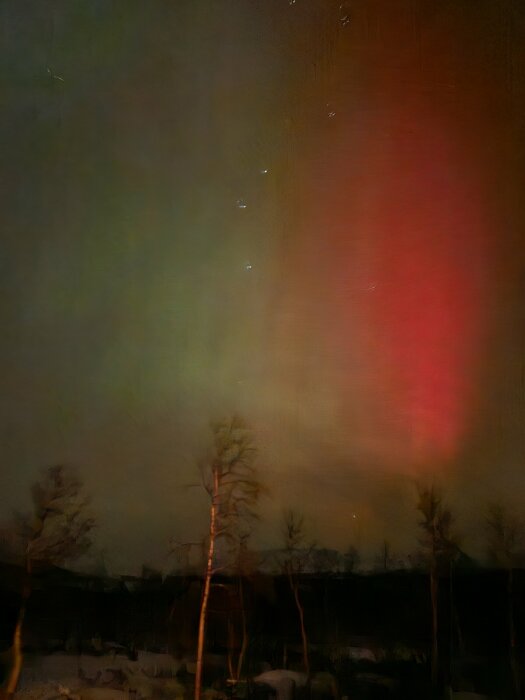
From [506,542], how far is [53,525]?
1.23 m

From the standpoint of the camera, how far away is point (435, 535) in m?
2.04

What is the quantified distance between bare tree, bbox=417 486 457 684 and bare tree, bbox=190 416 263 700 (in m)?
0.45

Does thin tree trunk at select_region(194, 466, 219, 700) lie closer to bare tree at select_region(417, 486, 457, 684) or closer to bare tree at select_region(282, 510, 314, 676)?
bare tree at select_region(282, 510, 314, 676)

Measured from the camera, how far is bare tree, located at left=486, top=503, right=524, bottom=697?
79.1 inches

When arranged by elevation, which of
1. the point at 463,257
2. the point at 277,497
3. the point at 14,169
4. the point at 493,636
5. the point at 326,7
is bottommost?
the point at 493,636

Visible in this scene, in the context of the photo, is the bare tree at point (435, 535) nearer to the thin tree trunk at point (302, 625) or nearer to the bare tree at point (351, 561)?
the bare tree at point (351, 561)

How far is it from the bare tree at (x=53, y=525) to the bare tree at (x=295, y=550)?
0.53m

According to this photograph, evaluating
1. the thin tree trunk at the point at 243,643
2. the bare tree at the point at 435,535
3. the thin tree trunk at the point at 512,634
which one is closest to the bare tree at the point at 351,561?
the bare tree at the point at 435,535

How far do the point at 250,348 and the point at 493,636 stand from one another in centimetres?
101

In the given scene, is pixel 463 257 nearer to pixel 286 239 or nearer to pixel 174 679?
pixel 286 239

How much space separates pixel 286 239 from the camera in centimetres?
217

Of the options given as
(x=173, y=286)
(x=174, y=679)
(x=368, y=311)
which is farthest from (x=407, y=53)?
(x=174, y=679)


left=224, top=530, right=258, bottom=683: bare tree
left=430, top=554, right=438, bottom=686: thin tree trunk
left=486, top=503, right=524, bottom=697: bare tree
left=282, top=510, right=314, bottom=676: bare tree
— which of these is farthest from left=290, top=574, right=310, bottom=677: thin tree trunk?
left=486, top=503, right=524, bottom=697: bare tree

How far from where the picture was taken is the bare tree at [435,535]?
202 cm
